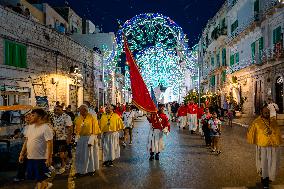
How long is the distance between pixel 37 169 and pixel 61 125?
347 centimetres

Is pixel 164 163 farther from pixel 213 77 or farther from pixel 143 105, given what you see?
pixel 213 77

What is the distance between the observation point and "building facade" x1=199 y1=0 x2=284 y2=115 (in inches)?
1218

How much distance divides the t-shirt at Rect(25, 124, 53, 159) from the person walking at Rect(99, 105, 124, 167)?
4304mm

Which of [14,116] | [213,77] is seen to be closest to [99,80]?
[213,77]

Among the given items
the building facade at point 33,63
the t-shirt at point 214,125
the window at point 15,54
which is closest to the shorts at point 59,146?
the t-shirt at point 214,125

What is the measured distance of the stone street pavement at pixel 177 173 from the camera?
883 centimetres

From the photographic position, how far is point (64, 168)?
10.8 metres

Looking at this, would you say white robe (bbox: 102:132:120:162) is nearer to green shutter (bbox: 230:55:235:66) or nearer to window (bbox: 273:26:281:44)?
window (bbox: 273:26:281:44)

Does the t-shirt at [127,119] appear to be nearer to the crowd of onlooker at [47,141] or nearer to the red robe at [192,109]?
the crowd of onlooker at [47,141]

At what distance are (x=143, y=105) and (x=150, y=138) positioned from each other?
0.98 m

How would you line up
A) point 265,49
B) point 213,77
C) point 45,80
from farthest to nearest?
point 213,77
point 265,49
point 45,80

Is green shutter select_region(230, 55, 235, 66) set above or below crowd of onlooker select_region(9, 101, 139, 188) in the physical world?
above

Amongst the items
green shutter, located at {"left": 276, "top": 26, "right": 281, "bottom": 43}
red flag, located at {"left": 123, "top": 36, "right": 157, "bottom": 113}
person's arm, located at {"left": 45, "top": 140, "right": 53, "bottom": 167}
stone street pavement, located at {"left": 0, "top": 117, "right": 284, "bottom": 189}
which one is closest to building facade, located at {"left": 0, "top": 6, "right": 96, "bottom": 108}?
stone street pavement, located at {"left": 0, "top": 117, "right": 284, "bottom": 189}

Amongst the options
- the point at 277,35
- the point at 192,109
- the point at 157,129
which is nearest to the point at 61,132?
the point at 157,129
